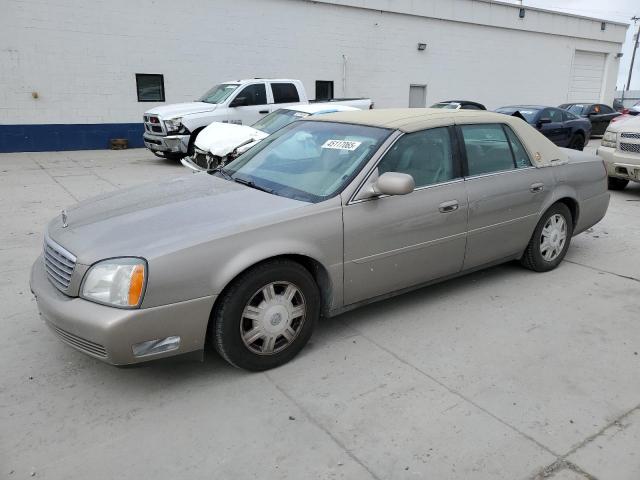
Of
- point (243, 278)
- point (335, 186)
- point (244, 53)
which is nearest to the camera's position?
point (243, 278)

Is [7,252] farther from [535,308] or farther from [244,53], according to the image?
[244,53]

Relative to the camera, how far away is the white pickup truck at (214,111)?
11.3 metres

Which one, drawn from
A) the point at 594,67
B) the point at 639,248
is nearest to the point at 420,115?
the point at 639,248

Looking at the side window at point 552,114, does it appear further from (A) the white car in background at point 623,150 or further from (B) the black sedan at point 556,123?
(A) the white car in background at point 623,150

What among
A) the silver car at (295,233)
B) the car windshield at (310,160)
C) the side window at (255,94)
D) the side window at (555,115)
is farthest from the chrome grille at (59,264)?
the side window at (555,115)

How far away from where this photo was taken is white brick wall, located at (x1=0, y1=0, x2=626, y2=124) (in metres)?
13.7

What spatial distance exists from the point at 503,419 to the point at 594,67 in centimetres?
3126

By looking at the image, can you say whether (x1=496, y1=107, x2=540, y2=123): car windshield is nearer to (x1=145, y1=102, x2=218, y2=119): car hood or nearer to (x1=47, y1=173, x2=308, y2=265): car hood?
(x1=145, y1=102, x2=218, y2=119): car hood

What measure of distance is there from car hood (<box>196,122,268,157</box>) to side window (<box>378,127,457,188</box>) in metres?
4.54

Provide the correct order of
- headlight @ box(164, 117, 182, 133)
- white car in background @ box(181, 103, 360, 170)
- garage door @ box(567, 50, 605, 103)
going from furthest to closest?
garage door @ box(567, 50, 605, 103), headlight @ box(164, 117, 182, 133), white car in background @ box(181, 103, 360, 170)

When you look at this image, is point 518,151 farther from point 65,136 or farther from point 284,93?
point 65,136

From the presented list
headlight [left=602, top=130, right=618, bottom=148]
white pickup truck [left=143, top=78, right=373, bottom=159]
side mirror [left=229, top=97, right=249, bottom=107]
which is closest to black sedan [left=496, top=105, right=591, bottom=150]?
white pickup truck [left=143, top=78, right=373, bottom=159]

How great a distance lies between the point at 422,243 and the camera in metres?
3.80

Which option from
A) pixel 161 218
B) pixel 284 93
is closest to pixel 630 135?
pixel 284 93
